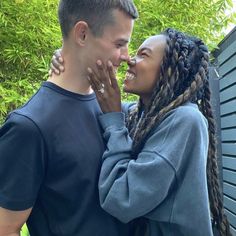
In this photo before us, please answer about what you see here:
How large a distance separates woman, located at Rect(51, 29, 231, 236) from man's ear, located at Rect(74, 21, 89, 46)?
0.11 metres

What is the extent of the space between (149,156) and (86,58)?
434 millimetres

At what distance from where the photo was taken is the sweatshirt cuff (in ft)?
5.07

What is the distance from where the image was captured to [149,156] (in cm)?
142

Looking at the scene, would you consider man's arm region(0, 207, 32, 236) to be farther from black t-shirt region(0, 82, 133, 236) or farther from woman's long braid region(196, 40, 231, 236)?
woman's long braid region(196, 40, 231, 236)

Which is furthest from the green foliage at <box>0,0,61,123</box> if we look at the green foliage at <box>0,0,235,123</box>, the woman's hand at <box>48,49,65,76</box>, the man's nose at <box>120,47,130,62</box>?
the man's nose at <box>120,47,130,62</box>

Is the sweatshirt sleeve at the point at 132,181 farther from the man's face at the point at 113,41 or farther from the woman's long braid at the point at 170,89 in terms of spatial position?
the man's face at the point at 113,41

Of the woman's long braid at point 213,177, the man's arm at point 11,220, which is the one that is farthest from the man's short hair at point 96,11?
the man's arm at point 11,220

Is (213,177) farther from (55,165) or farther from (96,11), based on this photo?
(96,11)

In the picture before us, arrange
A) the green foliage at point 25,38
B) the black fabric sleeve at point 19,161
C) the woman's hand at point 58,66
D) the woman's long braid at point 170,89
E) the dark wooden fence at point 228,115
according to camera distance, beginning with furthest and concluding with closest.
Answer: the green foliage at point 25,38
the dark wooden fence at point 228,115
the woman's hand at point 58,66
the woman's long braid at point 170,89
the black fabric sleeve at point 19,161

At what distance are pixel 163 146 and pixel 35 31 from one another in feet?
8.88

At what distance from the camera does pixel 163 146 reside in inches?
55.8

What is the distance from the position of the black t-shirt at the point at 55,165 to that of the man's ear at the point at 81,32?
0.19 metres

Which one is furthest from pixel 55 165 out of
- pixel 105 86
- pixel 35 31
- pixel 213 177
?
pixel 35 31

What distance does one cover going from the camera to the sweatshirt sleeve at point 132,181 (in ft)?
4.50
